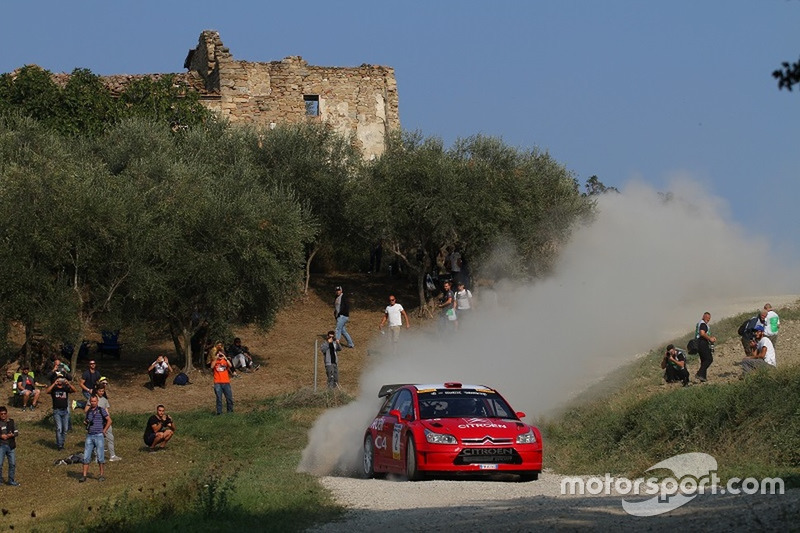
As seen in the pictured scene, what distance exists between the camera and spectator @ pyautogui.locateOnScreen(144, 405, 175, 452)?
25984 millimetres

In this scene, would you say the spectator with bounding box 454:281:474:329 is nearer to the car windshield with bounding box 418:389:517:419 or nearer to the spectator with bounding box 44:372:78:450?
the spectator with bounding box 44:372:78:450

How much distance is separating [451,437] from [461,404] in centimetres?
142

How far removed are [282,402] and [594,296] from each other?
14905 mm

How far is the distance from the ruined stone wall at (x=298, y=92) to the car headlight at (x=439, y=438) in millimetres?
41738

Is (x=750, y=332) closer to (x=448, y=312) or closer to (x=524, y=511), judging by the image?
(x=448, y=312)

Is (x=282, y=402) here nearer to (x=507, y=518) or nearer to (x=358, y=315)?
(x=358, y=315)

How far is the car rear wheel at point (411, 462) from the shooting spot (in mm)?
17406

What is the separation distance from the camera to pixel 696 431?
1994cm

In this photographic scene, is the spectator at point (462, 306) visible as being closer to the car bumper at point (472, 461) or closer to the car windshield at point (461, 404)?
the car windshield at point (461, 404)

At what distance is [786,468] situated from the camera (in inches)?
657

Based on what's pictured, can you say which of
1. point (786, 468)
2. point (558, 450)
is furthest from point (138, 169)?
point (786, 468)

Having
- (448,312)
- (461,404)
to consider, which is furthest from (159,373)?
(461,404)

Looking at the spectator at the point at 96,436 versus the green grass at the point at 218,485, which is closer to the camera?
the green grass at the point at 218,485

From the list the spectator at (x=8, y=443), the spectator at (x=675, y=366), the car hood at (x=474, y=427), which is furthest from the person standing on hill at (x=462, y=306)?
the car hood at (x=474, y=427)
